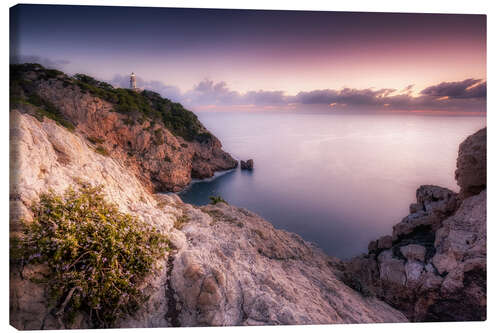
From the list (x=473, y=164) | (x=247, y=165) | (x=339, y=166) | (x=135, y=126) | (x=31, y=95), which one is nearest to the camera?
(x=473, y=164)

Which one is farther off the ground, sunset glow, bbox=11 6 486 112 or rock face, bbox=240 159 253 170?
sunset glow, bbox=11 6 486 112

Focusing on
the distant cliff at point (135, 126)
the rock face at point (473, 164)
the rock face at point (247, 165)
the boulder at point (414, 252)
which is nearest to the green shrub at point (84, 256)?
the distant cliff at point (135, 126)

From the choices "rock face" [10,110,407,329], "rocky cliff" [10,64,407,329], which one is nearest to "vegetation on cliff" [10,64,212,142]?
"rocky cliff" [10,64,407,329]

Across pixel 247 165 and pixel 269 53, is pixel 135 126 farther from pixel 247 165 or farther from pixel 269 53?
pixel 269 53

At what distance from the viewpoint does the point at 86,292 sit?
7.91 ft

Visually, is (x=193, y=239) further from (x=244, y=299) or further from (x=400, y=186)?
(x=400, y=186)

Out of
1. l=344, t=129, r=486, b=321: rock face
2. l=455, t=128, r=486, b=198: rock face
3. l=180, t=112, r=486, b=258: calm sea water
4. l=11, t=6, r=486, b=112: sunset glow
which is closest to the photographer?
l=344, t=129, r=486, b=321: rock face

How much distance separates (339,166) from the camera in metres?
8.92

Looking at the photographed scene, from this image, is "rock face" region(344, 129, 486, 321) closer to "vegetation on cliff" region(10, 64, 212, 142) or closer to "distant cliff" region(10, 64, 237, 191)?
"distant cliff" region(10, 64, 237, 191)

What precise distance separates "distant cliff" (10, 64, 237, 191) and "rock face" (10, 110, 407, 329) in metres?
1.41

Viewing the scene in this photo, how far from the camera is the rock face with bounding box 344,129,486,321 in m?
3.87

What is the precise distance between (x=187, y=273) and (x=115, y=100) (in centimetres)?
1089

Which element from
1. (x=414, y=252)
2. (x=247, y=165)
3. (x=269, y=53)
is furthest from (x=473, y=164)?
(x=247, y=165)

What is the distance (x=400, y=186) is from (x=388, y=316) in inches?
206
